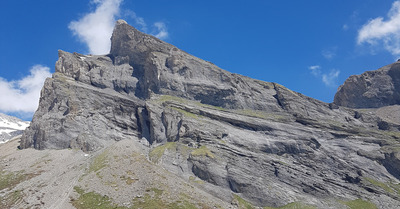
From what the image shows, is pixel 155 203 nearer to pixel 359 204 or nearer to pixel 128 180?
pixel 128 180

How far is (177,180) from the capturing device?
8688cm

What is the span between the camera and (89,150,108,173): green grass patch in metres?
90.0

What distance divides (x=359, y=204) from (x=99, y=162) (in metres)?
78.6

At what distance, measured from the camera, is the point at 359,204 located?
316 ft

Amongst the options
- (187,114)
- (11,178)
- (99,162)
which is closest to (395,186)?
(187,114)

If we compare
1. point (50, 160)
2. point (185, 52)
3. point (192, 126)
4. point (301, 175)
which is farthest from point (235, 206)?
point (185, 52)

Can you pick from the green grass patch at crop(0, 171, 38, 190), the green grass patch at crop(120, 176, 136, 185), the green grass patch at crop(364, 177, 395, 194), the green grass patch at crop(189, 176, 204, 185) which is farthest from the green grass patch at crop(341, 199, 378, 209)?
the green grass patch at crop(0, 171, 38, 190)

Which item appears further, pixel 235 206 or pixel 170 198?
pixel 235 206

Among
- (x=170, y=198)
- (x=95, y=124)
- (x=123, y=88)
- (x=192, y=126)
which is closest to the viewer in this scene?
(x=170, y=198)

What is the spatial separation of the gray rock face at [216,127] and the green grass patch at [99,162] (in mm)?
14027


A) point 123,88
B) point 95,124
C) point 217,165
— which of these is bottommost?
point 217,165

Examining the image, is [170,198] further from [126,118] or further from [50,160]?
[126,118]

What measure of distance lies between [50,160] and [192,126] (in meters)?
48.4

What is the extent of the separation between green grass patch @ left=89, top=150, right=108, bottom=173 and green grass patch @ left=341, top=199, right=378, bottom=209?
72.0 metres
